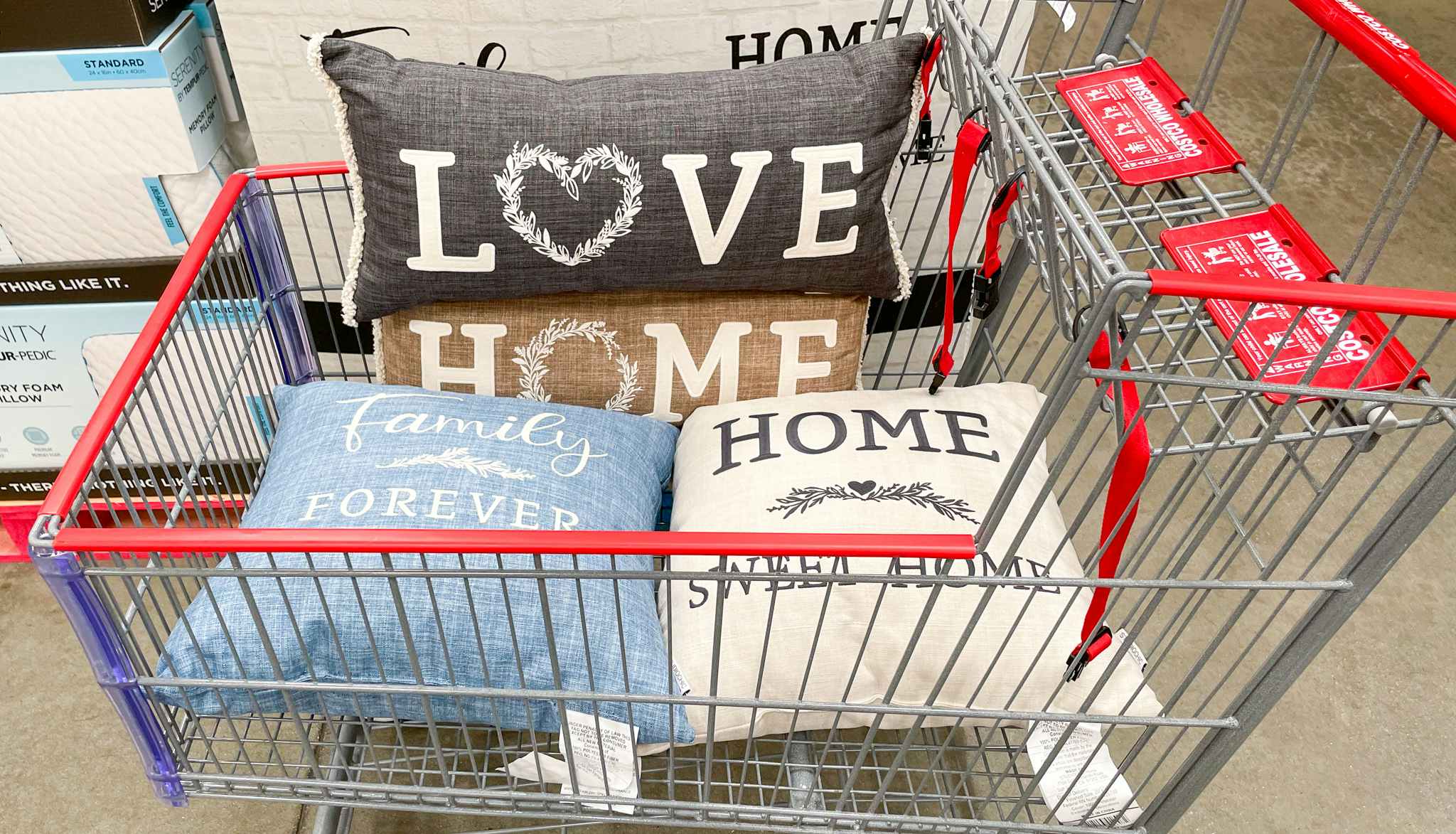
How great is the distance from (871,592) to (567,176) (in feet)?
2.07

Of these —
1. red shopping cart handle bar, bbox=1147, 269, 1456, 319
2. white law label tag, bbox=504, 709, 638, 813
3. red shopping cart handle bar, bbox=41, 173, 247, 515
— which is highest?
red shopping cart handle bar, bbox=1147, 269, 1456, 319

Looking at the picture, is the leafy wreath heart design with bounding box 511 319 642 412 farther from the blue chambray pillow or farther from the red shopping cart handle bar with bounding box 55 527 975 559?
the red shopping cart handle bar with bounding box 55 527 975 559

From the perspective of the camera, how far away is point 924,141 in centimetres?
146

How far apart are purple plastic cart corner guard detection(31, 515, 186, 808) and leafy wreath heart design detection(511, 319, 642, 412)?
576mm

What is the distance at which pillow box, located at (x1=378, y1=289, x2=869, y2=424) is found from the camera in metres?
1.41

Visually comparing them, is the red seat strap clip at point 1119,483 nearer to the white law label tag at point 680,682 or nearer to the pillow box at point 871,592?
the pillow box at point 871,592

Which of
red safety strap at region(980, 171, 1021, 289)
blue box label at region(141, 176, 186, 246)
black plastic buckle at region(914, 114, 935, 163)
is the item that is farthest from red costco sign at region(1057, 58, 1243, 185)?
blue box label at region(141, 176, 186, 246)

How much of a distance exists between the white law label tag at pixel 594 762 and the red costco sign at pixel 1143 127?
85cm

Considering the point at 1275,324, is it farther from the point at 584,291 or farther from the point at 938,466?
the point at 584,291

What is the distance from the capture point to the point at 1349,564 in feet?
3.47

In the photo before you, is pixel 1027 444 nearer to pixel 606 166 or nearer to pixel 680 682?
pixel 680 682

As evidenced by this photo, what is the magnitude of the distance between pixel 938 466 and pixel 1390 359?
0.51 metres

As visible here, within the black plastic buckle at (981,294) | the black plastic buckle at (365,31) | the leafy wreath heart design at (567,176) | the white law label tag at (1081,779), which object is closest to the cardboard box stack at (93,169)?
the black plastic buckle at (365,31)

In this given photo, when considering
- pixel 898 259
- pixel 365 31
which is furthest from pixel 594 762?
pixel 365 31
